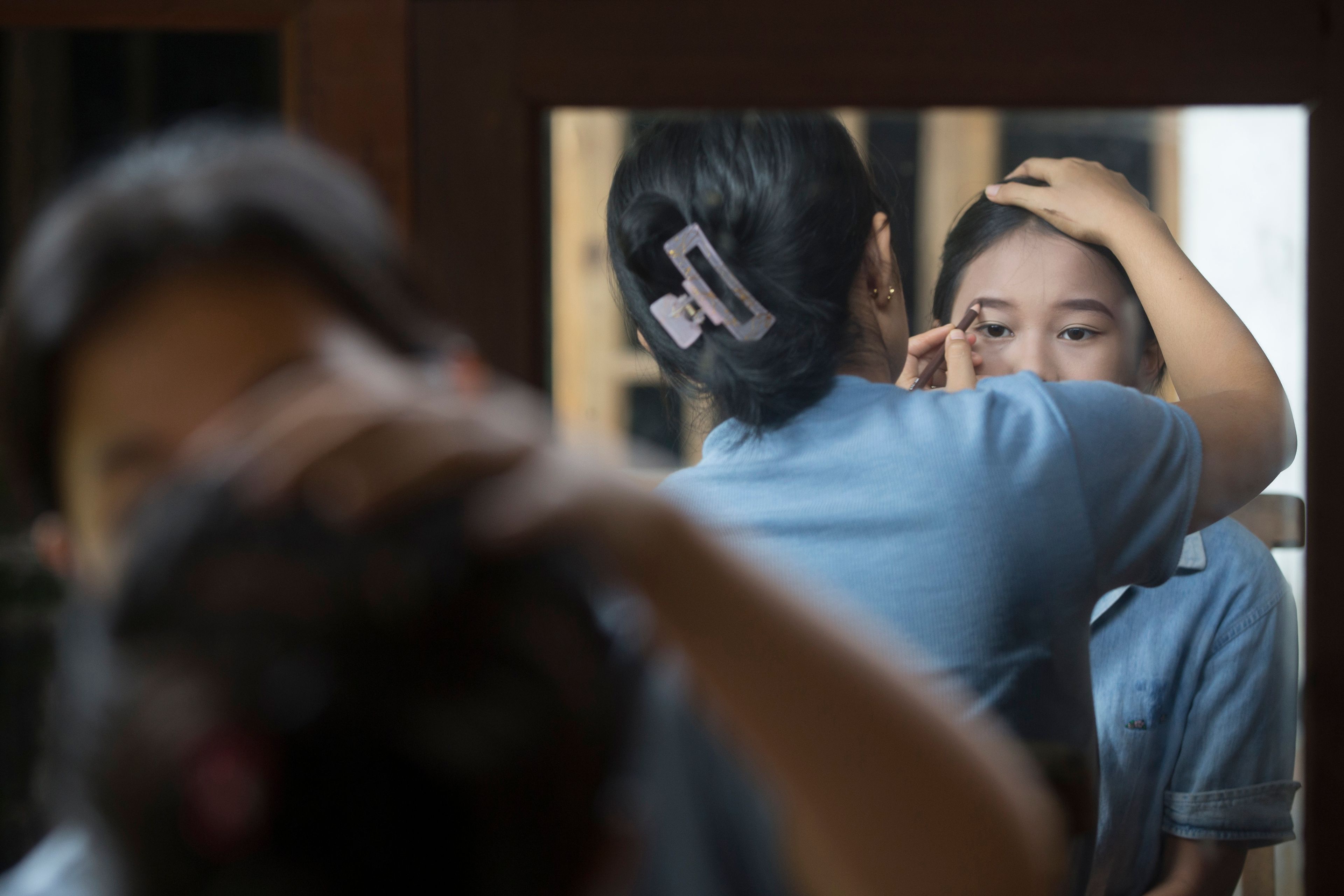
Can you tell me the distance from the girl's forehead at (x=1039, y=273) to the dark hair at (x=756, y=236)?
0.46 feet

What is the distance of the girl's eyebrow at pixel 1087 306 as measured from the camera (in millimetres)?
1090

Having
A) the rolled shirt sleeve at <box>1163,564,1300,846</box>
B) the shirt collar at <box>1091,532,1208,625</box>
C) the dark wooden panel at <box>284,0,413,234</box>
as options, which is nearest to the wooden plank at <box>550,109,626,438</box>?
the dark wooden panel at <box>284,0,413,234</box>

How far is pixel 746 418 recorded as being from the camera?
0.94 m

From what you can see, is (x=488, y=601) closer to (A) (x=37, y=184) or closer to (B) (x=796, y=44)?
(B) (x=796, y=44)

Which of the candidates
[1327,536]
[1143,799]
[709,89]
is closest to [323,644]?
[709,89]

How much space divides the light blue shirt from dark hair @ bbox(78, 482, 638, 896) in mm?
551

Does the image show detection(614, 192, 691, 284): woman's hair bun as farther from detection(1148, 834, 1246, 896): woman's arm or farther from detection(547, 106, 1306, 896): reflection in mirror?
detection(1148, 834, 1246, 896): woman's arm

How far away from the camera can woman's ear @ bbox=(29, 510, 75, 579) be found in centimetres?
36

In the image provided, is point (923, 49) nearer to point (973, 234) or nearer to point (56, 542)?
point (973, 234)

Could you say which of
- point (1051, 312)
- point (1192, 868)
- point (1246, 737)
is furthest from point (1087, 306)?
point (1192, 868)

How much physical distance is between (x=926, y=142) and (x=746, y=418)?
1.34 ft

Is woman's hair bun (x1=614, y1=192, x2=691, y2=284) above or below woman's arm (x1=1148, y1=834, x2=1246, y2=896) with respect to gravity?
above

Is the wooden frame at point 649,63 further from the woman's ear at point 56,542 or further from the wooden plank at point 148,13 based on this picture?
the woman's ear at point 56,542

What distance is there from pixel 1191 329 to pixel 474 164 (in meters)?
0.76
